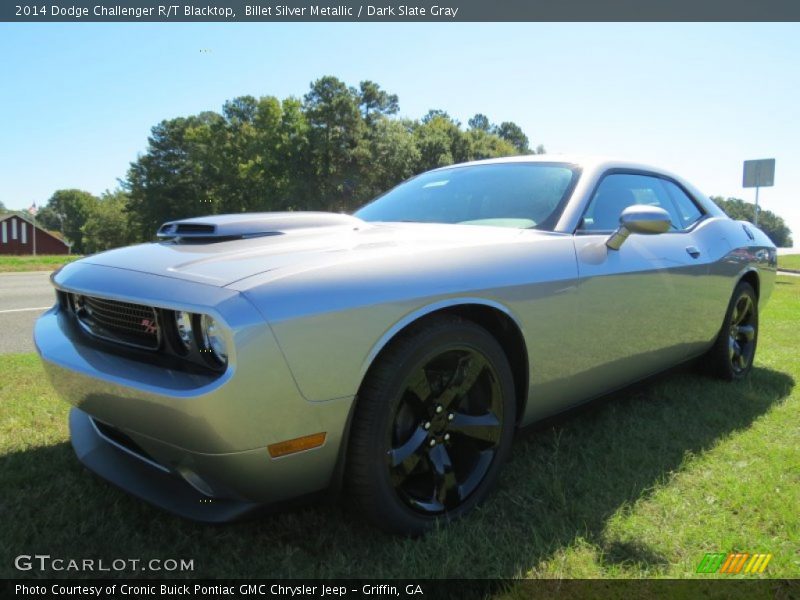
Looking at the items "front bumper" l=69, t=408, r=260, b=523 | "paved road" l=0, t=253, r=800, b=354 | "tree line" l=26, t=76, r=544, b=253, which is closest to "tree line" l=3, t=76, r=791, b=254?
"tree line" l=26, t=76, r=544, b=253

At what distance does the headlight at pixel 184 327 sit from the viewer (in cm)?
156

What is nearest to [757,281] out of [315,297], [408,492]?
[408,492]

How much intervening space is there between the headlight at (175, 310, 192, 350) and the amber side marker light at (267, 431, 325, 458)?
38 cm

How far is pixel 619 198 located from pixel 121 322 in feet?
7.89

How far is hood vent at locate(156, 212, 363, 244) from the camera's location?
2.11 m

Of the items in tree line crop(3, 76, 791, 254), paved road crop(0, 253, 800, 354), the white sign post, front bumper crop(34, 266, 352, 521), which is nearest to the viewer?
front bumper crop(34, 266, 352, 521)

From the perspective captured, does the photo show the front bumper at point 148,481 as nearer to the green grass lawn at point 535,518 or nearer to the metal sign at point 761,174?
the green grass lawn at point 535,518

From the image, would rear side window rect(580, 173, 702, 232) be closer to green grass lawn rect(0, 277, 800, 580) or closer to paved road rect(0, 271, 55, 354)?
green grass lawn rect(0, 277, 800, 580)

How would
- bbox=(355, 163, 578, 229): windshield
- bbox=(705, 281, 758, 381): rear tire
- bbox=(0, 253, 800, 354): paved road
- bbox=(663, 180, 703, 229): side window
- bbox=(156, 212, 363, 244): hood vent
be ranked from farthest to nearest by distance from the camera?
bbox=(0, 253, 800, 354): paved road < bbox=(705, 281, 758, 381): rear tire < bbox=(663, 180, 703, 229): side window < bbox=(355, 163, 578, 229): windshield < bbox=(156, 212, 363, 244): hood vent

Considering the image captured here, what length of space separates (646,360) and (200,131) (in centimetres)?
5502

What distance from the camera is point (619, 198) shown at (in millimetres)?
2930

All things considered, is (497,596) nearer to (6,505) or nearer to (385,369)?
(385,369)

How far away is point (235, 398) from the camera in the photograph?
1.43 m

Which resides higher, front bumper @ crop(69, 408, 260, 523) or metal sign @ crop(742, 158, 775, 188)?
metal sign @ crop(742, 158, 775, 188)
